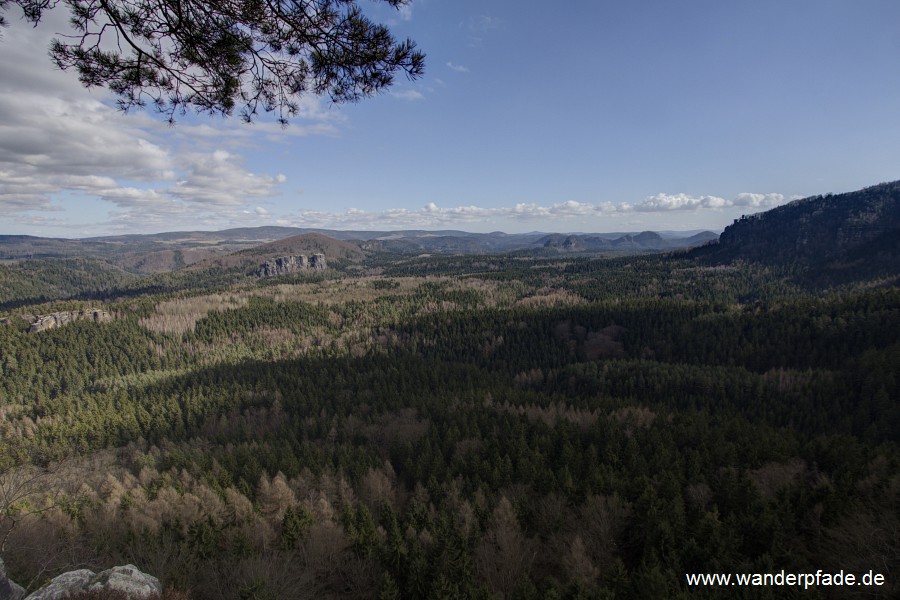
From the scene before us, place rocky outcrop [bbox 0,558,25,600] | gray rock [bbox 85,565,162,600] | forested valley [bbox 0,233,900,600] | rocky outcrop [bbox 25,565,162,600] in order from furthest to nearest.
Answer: forested valley [bbox 0,233,900,600] → rocky outcrop [bbox 0,558,25,600] → gray rock [bbox 85,565,162,600] → rocky outcrop [bbox 25,565,162,600]

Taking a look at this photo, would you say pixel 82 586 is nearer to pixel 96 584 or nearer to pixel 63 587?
pixel 63 587

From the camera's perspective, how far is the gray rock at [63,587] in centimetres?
1558

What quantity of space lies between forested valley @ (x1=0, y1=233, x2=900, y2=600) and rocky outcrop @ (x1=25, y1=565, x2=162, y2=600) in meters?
1.77

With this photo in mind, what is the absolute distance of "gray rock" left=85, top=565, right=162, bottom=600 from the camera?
16.7 metres

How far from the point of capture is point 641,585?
26.2 m

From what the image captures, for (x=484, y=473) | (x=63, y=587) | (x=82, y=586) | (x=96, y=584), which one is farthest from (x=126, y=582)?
(x=484, y=473)

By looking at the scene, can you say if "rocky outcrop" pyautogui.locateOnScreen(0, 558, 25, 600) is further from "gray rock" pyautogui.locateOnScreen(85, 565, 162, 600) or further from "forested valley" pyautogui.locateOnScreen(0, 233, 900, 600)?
"gray rock" pyautogui.locateOnScreen(85, 565, 162, 600)

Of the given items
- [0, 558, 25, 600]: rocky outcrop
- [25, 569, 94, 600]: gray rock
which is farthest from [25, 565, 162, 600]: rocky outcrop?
[0, 558, 25, 600]: rocky outcrop

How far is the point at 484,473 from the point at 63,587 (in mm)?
47020

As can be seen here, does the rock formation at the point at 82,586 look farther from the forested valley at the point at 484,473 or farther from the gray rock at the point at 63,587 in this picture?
the forested valley at the point at 484,473

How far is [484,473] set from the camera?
184 ft

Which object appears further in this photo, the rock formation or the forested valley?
the forested valley

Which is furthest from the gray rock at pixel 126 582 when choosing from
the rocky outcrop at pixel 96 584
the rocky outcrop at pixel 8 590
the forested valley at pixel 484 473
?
the rocky outcrop at pixel 8 590

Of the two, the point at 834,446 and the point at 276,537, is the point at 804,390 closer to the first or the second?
the point at 834,446
